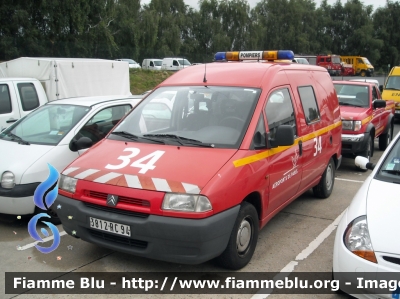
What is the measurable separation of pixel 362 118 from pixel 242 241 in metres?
5.78

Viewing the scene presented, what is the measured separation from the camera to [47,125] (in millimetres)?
6184

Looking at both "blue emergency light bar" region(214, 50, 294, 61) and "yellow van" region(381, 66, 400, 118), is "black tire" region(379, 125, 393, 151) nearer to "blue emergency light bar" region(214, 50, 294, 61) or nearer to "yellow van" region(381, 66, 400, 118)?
"yellow van" region(381, 66, 400, 118)

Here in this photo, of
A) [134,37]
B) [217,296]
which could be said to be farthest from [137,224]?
[134,37]

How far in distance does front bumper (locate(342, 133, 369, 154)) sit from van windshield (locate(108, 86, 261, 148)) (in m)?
4.81

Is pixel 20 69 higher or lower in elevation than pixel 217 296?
higher

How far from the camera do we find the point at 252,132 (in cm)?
439

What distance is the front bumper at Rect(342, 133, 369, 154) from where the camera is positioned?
884 centimetres

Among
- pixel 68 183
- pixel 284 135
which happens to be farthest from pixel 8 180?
pixel 284 135

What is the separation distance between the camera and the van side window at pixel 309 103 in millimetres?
5695

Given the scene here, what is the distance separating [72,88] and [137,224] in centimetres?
743

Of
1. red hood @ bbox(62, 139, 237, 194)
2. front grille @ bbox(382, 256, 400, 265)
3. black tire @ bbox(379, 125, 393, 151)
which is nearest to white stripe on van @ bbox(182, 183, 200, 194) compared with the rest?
red hood @ bbox(62, 139, 237, 194)

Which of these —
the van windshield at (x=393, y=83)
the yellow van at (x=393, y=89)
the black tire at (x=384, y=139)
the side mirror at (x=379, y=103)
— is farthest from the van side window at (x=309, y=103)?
the van windshield at (x=393, y=83)

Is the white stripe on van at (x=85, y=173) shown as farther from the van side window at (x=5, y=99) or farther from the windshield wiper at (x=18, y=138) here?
the van side window at (x=5, y=99)

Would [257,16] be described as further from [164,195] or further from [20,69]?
[164,195]
